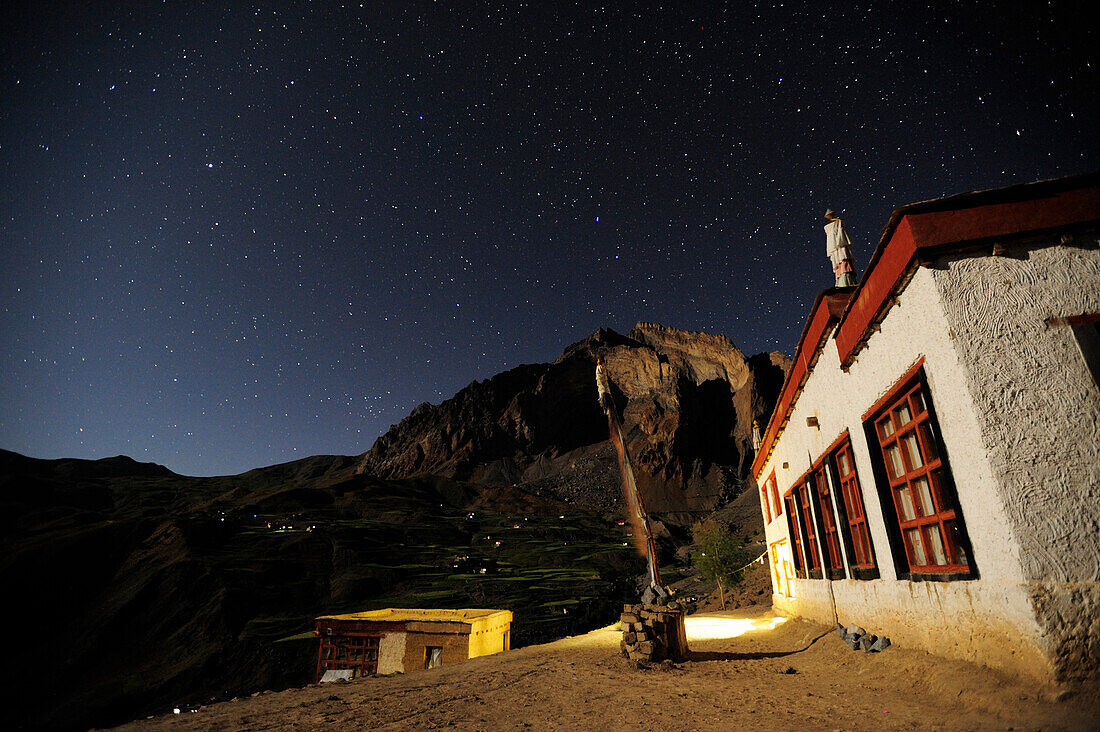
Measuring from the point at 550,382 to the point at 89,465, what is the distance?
145 m

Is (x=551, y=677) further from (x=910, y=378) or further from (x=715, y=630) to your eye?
(x=715, y=630)

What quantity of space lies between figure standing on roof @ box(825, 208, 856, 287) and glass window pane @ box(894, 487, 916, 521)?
4210mm

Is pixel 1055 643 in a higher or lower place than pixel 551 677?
higher

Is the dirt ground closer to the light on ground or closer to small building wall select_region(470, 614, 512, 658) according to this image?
the light on ground

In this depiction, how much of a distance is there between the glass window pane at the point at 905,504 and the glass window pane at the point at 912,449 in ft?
1.54

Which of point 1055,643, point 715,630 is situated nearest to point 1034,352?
point 1055,643

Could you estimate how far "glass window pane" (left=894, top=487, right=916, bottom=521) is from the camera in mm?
6350

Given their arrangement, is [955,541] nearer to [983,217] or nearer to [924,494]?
[924,494]

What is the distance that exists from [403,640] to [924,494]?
18293 millimetres

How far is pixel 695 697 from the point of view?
6430 millimetres

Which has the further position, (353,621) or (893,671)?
(353,621)

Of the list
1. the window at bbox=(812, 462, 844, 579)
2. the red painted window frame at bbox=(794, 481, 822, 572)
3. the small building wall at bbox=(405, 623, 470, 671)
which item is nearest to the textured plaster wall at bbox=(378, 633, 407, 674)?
the small building wall at bbox=(405, 623, 470, 671)

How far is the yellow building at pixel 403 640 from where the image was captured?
18.2m

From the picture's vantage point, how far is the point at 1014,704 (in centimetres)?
401
